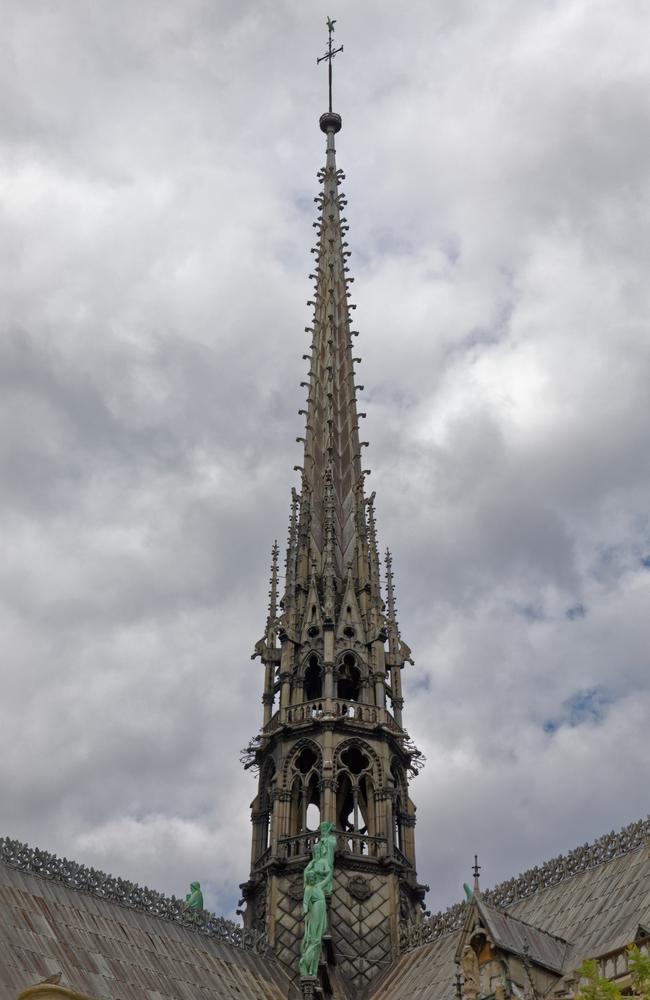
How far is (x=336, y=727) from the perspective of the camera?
40.9 m

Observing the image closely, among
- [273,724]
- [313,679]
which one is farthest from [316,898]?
[313,679]

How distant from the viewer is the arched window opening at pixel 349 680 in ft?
143

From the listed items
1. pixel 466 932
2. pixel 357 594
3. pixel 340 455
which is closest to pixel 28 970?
pixel 466 932

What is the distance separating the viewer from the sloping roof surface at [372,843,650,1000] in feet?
98.2

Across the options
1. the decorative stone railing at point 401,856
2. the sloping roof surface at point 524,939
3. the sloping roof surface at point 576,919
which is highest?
the decorative stone railing at point 401,856

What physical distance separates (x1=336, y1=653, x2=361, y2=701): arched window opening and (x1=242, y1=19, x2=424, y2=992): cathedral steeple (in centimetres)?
4

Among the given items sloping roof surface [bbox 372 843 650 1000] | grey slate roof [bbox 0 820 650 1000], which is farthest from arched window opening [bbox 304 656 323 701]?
sloping roof surface [bbox 372 843 650 1000]

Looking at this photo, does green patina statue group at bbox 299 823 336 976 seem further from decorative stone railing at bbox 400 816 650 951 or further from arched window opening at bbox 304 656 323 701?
arched window opening at bbox 304 656 323 701

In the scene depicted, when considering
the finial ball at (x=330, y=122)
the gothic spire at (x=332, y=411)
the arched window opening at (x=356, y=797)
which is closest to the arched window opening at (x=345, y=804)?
the arched window opening at (x=356, y=797)

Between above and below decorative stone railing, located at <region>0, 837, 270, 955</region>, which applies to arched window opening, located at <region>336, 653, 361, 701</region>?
above

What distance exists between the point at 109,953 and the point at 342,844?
8.68 metres

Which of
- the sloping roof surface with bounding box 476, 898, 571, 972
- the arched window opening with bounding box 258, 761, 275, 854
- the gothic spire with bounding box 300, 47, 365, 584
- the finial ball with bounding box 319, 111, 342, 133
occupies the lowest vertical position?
the sloping roof surface with bounding box 476, 898, 571, 972

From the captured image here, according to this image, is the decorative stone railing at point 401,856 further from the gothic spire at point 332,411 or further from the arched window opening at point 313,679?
the gothic spire at point 332,411

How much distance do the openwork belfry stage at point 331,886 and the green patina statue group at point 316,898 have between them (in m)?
0.04
